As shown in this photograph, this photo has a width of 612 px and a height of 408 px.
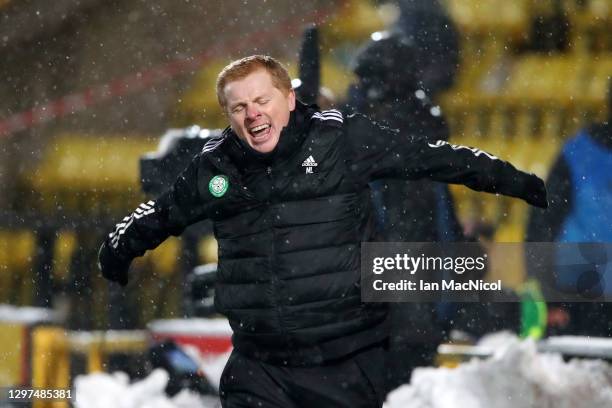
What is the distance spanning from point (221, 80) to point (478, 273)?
3.80 ft

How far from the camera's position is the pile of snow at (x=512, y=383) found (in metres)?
3.32

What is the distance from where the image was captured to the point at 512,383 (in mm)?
3365

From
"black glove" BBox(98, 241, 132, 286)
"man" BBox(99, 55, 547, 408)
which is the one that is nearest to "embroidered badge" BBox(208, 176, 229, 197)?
"man" BBox(99, 55, 547, 408)

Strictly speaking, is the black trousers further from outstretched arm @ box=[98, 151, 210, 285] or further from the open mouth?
the open mouth

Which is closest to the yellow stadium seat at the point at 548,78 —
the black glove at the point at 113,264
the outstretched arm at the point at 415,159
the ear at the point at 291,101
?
the outstretched arm at the point at 415,159

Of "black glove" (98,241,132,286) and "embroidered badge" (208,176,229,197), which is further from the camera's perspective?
"black glove" (98,241,132,286)

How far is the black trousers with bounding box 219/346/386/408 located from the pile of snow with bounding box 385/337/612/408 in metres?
0.83

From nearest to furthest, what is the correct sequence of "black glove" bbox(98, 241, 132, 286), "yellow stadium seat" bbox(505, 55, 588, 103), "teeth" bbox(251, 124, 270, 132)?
"teeth" bbox(251, 124, 270, 132)
"black glove" bbox(98, 241, 132, 286)
"yellow stadium seat" bbox(505, 55, 588, 103)

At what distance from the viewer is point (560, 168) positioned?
10.7 ft

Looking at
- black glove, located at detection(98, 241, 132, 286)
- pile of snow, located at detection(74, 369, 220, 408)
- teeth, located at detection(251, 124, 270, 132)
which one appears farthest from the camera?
pile of snow, located at detection(74, 369, 220, 408)

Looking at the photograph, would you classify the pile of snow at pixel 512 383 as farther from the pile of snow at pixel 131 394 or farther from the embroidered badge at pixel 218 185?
the embroidered badge at pixel 218 185

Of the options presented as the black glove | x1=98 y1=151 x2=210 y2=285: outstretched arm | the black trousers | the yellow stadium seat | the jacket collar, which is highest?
the yellow stadium seat

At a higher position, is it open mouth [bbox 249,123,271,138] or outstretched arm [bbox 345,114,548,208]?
open mouth [bbox 249,123,271,138]

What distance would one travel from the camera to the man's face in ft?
8.14
